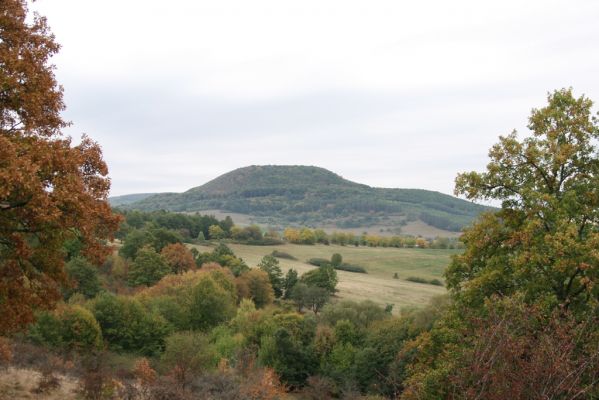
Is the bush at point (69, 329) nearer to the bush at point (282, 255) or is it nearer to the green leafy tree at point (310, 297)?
the green leafy tree at point (310, 297)

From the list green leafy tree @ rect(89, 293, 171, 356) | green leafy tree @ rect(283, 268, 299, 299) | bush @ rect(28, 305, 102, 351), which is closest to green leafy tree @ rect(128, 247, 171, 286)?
green leafy tree @ rect(89, 293, 171, 356)

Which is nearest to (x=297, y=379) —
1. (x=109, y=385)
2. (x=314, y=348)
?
(x=314, y=348)

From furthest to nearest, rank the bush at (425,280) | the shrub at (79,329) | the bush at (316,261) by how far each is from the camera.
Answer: the bush at (316,261) → the bush at (425,280) → the shrub at (79,329)

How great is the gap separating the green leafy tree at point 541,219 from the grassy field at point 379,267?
61.0 meters

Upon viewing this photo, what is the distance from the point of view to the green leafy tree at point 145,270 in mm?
71625

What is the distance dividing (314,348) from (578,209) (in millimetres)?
41000

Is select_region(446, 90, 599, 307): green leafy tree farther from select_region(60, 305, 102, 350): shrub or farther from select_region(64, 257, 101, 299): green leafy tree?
select_region(64, 257, 101, 299): green leafy tree

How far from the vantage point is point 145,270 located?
72.1 meters

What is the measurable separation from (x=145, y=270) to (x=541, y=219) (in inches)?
2594

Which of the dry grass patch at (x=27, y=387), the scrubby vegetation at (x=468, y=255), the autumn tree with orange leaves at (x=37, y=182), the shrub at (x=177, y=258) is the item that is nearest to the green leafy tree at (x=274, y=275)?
the shrub at (x=177, y=258)

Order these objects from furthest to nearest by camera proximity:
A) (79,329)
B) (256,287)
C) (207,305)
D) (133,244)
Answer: (133,244) → (256,287) → (207,305) → (79,329)

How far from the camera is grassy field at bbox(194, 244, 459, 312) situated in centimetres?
8594

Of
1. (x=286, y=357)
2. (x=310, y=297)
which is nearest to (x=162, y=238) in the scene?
(x=310, y=297)

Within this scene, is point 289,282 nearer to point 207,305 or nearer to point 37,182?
point 207,305
